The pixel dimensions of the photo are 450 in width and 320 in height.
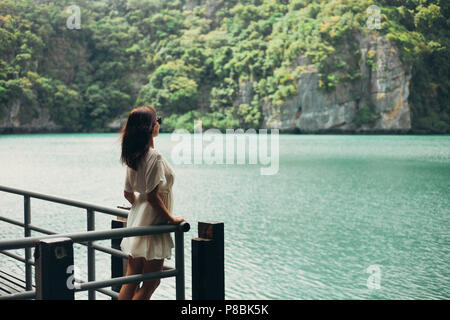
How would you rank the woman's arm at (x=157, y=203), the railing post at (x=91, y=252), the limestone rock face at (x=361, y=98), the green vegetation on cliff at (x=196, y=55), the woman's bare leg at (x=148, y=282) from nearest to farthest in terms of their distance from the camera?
1. the woman's arm at (x=157, y=203)
2. the woman's bare leg at (x=148, y=282)
3. the railing post at (x=91, y=252)
4. the limestone rock face at (x=361, y=98)
5. the green vegetation on cliff at (x=196, y=55)

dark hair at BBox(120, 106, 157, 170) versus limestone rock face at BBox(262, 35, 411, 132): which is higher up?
limestone rock face at BBox(262, 35, 411, 132)

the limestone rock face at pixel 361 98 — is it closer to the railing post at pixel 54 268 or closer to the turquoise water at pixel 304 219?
the turquoise water at pixel 304 219

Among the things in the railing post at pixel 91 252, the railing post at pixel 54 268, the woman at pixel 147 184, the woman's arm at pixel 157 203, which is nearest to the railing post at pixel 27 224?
the railing post at pixel 91 252

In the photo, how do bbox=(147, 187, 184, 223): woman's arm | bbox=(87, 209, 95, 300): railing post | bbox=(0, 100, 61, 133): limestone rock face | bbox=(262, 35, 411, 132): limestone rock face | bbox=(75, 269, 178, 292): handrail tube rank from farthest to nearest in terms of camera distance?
bbox=(0, 100, 61, 133): limestone rock face, bbox=(262, 35, 411, 132): limestone rock face, bbox=(87, 209, 95, 300): railing post, bbox=(147, 187, 184, 223): woman's arm, bbox=(75, 269, 178, 292): handrail tube

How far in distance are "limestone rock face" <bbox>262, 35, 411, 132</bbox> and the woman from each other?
198ft

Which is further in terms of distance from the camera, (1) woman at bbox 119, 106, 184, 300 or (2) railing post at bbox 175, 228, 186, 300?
(1) woman at bbox 119, 106, 184, 300

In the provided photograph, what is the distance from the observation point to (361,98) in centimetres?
6322

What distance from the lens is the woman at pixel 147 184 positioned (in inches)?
109

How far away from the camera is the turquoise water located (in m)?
8.98

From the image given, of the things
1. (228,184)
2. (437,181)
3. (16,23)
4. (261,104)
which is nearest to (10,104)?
(16,23)

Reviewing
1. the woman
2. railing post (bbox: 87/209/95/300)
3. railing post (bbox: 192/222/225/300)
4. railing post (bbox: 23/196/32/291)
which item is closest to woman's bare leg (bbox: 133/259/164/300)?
the woman

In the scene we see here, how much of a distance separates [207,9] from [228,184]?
70.5 meters

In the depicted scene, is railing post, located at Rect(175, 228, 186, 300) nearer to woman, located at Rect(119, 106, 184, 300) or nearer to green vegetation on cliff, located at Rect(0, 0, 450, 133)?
woman, located at Rect(119, 106, 184, 300)

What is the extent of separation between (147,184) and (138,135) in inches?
9.5
